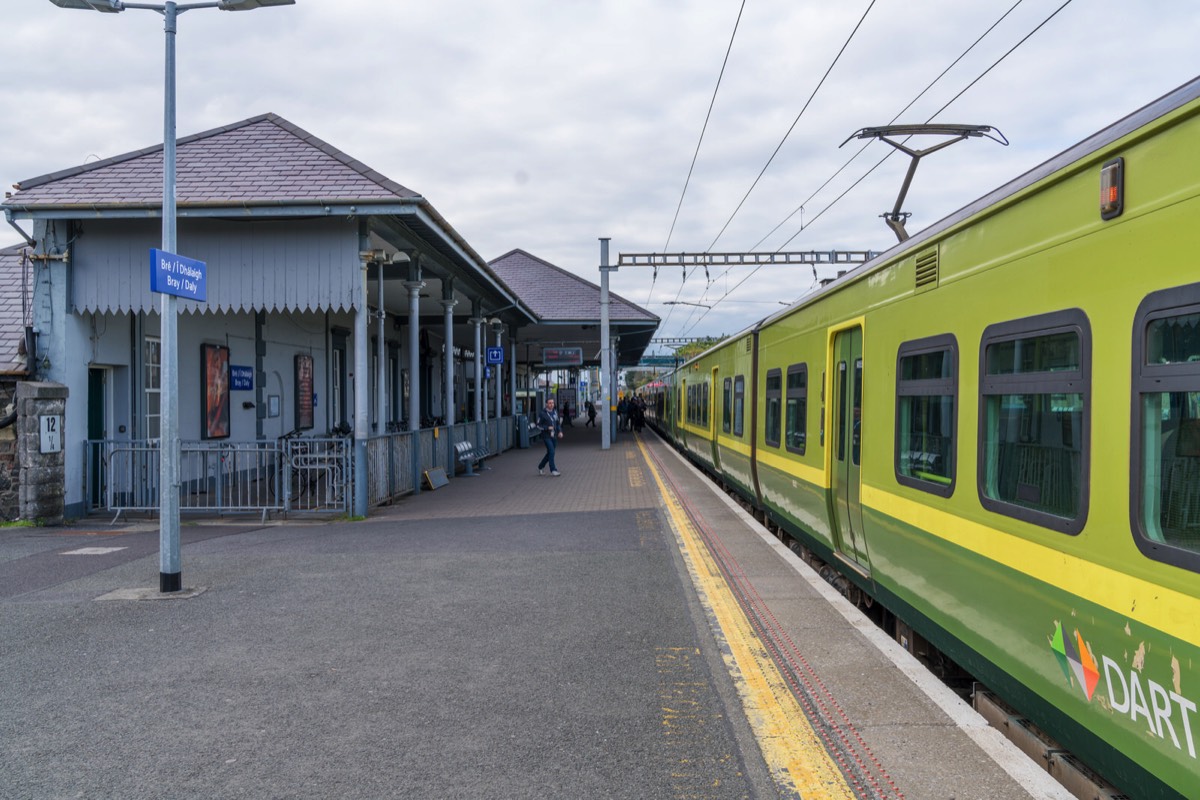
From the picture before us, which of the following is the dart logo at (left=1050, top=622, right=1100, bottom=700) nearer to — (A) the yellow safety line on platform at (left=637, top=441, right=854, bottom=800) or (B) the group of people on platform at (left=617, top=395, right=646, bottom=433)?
(A) the yellow safety line on platform at (left=637, top=441, right=854, bottom=800)

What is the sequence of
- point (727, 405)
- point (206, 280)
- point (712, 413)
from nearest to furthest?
point (206, 280)
point (727, 405)
point (712, 413)

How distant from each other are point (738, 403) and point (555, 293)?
19.5 meters

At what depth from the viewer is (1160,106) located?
10.0 feet

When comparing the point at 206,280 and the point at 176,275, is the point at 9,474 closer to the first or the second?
the point at 206,280

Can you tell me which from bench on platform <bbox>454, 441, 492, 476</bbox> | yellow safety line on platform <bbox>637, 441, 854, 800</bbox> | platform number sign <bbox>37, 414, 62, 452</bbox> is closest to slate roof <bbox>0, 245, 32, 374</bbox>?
platform number sign <bbox>37, 414, 62, 452</bbox>

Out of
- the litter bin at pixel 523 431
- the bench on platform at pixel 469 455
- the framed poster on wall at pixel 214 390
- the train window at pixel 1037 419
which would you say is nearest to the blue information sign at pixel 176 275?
the train window at pixel 1037 419

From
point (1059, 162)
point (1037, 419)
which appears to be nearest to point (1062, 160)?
point (1059, 162)

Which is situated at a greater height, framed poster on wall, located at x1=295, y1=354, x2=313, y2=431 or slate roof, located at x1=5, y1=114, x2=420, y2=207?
slate roof, located at x1=5, y1=114, x2=420, y2=207

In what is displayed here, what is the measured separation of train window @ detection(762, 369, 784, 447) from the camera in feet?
33.4

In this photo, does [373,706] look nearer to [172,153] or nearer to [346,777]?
[346,777]

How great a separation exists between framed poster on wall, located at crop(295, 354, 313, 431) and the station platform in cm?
977

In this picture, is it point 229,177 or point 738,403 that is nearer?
point 229,177

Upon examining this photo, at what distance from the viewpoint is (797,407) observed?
915 cm

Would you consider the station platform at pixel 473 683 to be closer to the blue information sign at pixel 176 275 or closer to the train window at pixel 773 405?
the train window at pixel 773 405
